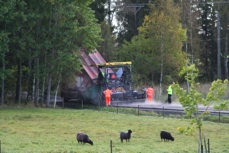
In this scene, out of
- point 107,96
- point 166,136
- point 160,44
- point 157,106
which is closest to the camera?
point 166,136

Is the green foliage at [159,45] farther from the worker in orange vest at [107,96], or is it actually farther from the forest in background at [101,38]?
the worker in orange vest at [107,96]

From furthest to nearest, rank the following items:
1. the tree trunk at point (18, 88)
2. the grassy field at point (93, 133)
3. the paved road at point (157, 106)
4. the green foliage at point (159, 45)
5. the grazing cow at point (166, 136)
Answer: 1. the green foliage at point (159, 45)
2. the tree trunk at point (18, 88)
3. the paved road at point (157, 106)
4. the grazing cow at point (166, 136)
5. the grassy field at point (93, 133)

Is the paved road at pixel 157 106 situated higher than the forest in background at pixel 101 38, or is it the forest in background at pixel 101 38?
the forest in background at pixel 101 38

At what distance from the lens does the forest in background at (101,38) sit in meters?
38.7

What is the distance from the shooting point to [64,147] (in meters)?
18.8

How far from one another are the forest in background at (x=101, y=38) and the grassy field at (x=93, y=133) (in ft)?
22.4

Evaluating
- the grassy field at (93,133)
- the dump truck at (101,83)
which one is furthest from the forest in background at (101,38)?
the grassy field at (93,133)

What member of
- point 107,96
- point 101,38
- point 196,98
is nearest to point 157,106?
point 107,96

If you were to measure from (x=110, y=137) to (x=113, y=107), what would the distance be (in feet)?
50.3

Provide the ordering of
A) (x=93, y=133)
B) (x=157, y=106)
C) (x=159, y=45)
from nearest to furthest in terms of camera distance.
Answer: (x=93, y=133), (x=157, y=106), (x=159, y=45)

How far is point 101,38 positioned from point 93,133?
2404 cm

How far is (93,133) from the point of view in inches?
936

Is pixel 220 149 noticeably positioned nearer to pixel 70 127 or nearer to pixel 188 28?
pixel 70 127

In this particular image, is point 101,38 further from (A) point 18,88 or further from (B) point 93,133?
(B) point 93,133
